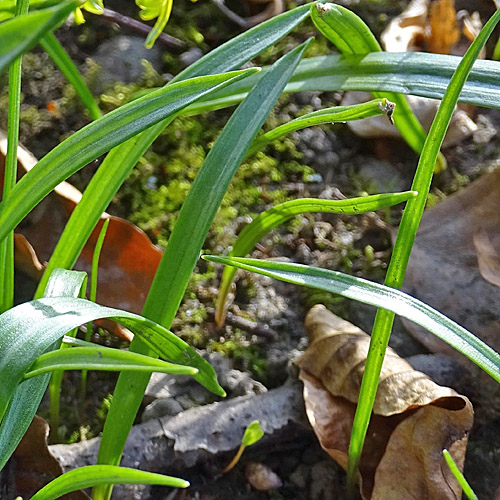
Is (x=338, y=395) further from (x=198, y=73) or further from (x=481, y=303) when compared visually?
(x=198, y=73)

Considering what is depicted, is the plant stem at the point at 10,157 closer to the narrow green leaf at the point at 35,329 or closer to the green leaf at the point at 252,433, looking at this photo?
the narrow green leaf at the point at 35,329

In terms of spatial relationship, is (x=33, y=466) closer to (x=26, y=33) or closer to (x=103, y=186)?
(x=103, y=186)

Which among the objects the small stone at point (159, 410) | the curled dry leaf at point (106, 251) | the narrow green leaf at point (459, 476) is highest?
the curled dry leaf at point (106, 251)

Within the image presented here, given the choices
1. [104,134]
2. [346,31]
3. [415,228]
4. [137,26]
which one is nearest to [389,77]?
[346,31]

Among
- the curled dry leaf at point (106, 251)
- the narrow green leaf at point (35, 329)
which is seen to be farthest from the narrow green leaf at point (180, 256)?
the curled dry leaf at point (106, 251)

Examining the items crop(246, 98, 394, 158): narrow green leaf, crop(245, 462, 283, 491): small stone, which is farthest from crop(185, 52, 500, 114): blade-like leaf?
crop(245, 462, 283, 491): small stone

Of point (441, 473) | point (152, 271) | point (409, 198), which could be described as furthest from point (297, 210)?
point (441, 473)
